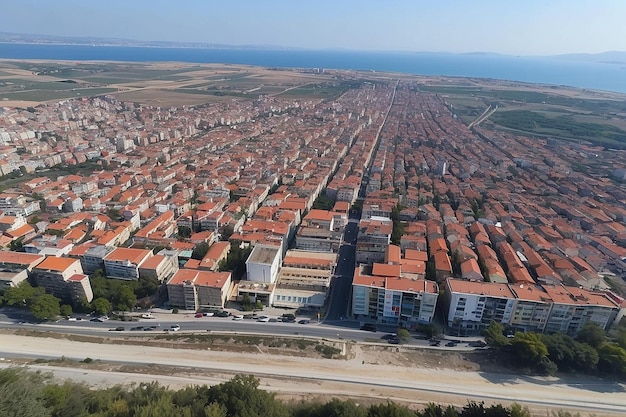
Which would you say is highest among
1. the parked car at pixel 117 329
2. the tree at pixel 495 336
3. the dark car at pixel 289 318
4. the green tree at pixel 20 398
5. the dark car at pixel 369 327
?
the green tree at pixel 20 398

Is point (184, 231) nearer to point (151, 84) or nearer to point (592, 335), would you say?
point (592, 335)

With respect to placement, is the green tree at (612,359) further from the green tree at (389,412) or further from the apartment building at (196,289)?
the apartment building at (196,289)

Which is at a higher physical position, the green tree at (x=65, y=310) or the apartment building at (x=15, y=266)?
the apartment building at (x=15, y=266)

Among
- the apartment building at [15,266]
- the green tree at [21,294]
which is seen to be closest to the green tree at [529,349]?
the green tree at [21,294]

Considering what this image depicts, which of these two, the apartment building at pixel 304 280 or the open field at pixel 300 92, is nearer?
the apartment building at pixel 304 280

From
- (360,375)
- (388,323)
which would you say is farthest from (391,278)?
(360,375)

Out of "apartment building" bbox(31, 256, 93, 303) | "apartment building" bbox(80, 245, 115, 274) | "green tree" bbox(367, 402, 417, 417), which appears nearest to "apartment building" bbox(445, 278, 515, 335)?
"green tree" bbox(367, 402, 417, 417)

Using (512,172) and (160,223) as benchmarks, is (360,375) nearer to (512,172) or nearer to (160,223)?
(160,223)
